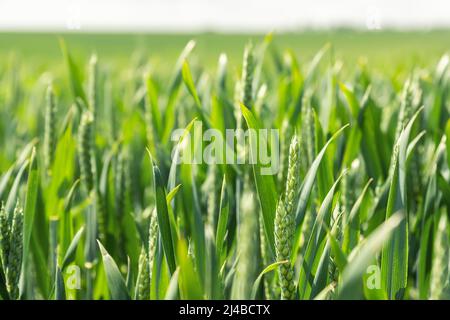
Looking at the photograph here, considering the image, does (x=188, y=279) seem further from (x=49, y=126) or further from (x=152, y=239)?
(x=49, y=126)

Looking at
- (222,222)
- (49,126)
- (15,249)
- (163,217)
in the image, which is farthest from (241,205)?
(49,126)

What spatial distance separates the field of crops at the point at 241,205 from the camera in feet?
1.88

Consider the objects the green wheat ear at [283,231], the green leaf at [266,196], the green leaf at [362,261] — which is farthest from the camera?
the green leaf at [266,196]

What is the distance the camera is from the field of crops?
573mm

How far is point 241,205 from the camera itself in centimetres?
73

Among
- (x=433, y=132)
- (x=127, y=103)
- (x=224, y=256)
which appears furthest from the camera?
(x=127, y=103)

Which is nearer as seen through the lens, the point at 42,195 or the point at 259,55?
the point at 42,195

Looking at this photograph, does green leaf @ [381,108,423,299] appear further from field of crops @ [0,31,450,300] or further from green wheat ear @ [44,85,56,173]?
green wheat ear @ [44,85,56,173]

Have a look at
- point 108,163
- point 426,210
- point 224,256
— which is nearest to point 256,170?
point 224,256

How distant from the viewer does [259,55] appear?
4.41ft

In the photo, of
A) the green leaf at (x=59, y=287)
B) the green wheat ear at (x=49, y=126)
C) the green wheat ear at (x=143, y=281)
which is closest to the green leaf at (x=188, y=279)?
the green wheat ear at (x=143, y=281)

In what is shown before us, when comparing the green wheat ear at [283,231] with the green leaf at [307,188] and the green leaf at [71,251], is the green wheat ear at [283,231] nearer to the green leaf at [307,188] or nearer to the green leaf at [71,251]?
the green leaf at [307,188]
